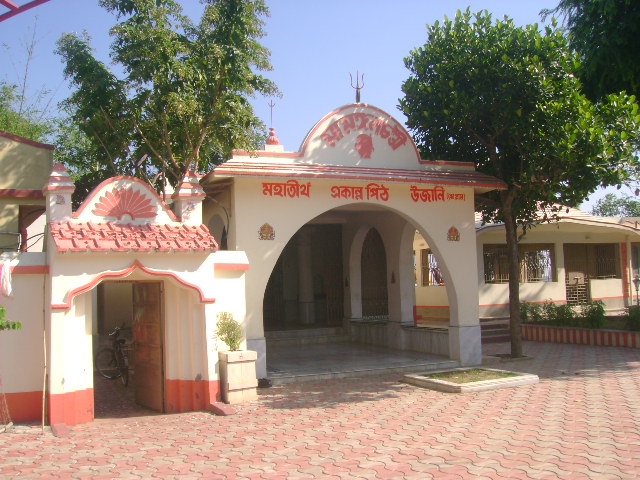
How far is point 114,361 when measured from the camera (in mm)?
11586

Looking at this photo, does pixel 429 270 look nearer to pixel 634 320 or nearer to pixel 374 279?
pixel 374 279

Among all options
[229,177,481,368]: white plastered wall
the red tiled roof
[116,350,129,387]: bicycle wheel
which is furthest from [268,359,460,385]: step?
the red tiled roof

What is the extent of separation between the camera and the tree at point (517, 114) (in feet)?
36.2

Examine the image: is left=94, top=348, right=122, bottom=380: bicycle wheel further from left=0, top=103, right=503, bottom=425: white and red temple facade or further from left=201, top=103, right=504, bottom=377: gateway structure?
left=201, top=103, right=504, bottom=377: gateway structure

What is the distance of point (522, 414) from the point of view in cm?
790

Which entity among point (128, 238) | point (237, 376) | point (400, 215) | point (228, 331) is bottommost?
point (237, 376)

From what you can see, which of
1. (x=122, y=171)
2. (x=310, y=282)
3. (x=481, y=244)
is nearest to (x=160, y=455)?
(x=122, y=171)

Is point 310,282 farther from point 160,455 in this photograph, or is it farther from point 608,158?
point 160,455

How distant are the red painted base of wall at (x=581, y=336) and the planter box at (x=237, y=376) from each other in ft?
32.0

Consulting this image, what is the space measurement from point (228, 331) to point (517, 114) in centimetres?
686

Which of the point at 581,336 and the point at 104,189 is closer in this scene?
the point at 104,189

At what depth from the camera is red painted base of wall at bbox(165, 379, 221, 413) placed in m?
8.70

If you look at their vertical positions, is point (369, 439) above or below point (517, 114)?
below

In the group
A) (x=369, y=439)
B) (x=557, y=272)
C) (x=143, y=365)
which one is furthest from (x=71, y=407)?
(x=557, y=272)
